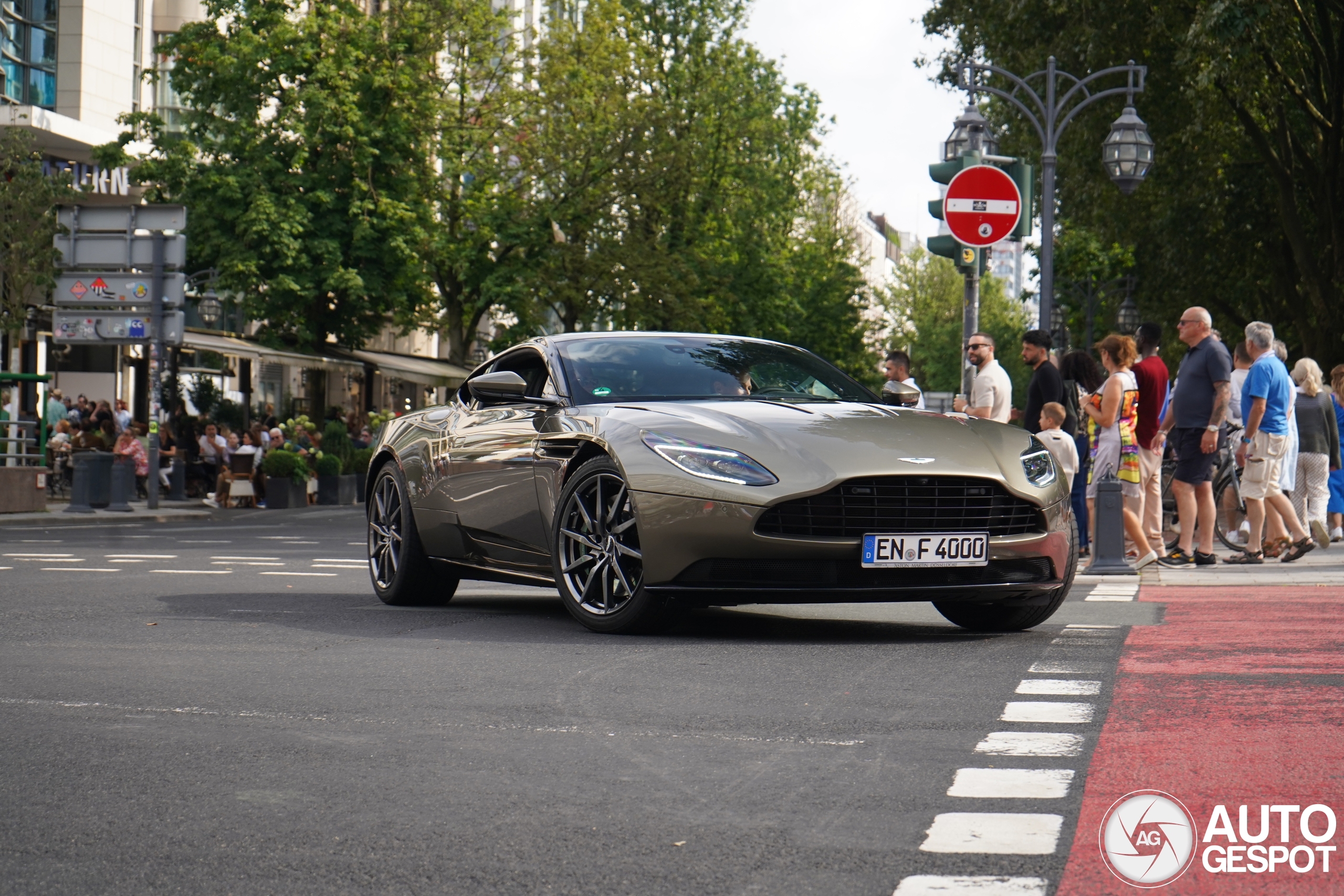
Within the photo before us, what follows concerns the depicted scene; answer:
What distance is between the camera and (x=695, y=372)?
9070mm

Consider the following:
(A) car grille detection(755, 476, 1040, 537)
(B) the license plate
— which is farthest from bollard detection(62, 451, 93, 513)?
(B) the license plate

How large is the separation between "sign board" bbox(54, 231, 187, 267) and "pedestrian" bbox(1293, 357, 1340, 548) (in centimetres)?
1673

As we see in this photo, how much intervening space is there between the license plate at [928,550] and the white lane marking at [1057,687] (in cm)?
116

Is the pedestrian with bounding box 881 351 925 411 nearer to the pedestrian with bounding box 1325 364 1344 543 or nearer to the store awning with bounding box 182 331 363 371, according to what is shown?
the pedestrian with bounding box 1325 364 1344 543

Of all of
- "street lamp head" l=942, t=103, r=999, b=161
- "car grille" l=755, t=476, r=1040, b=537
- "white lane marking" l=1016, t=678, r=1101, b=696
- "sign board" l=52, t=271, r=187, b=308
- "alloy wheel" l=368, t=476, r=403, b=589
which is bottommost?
"white lane marking" l=1016, t=678, r=1101, b=696

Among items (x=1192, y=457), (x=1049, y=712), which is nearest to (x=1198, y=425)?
(x=1192, y=457)

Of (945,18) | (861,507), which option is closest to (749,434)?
(861,507)

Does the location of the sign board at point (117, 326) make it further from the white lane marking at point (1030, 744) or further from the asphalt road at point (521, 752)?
the white lane marking at point (1030, 744)

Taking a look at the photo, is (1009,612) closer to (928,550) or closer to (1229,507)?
(928,550)

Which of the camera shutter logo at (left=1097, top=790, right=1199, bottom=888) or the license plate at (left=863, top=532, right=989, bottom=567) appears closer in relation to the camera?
the camera shutter logo at (left=1097, top=790, right=1199, bottom=888)

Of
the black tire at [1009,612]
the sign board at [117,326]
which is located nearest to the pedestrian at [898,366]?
the black tire at [1009,612]

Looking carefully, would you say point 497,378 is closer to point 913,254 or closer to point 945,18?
point 945,18

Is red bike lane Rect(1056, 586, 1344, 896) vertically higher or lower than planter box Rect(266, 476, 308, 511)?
higher

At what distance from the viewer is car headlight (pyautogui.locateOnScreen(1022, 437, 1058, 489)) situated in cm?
817
